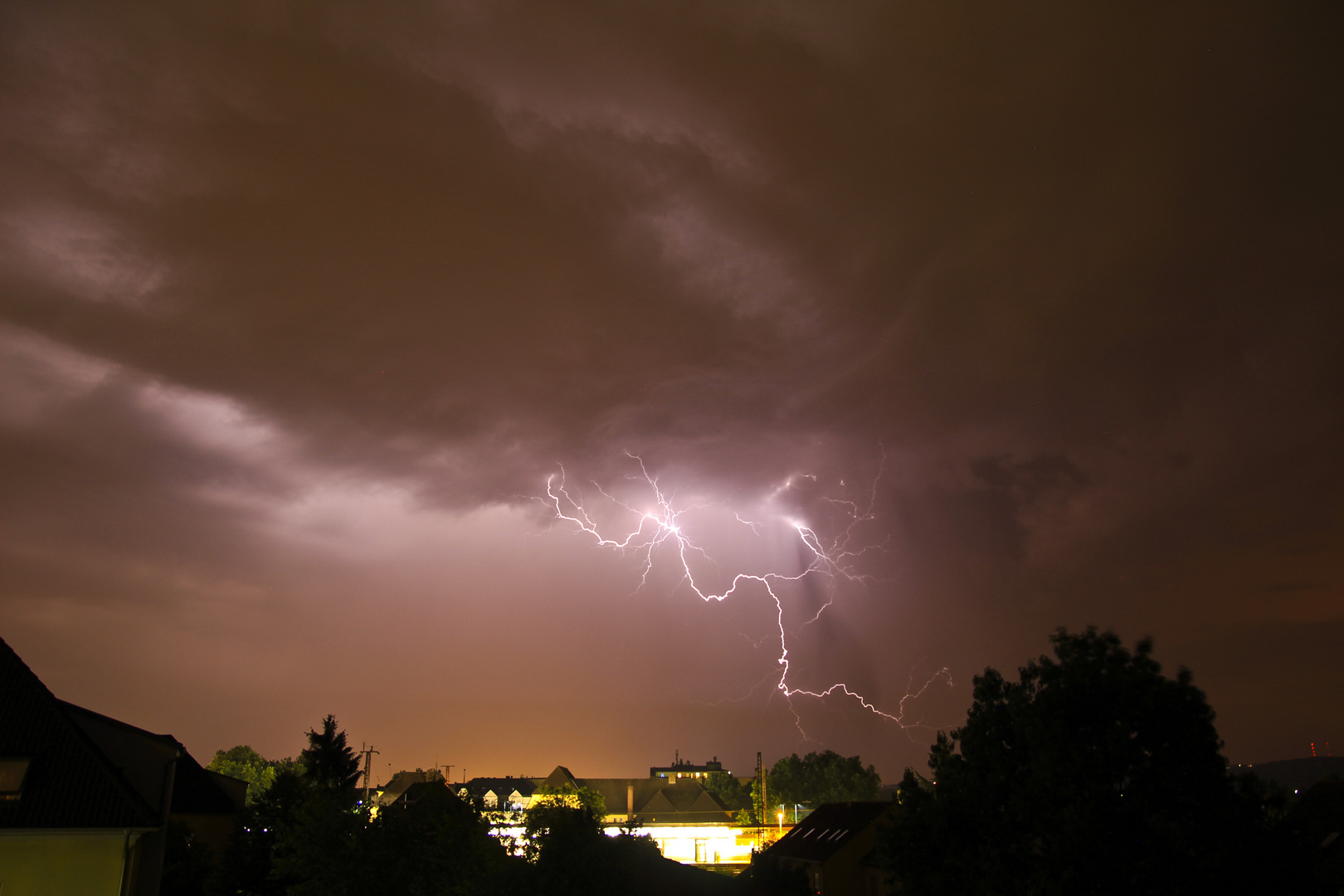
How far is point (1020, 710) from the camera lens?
14.4 m

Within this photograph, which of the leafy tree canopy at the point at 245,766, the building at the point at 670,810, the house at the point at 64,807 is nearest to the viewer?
the house at the point at 64,807

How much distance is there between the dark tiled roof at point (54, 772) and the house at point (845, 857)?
2521 centimetres

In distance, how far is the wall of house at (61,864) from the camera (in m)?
15.0

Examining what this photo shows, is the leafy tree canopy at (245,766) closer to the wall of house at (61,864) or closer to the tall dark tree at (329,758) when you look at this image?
the tall dark tree at (329,758)

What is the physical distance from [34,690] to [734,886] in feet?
53.0

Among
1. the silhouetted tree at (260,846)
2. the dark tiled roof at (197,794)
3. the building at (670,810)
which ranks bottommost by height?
the building at (670,810)

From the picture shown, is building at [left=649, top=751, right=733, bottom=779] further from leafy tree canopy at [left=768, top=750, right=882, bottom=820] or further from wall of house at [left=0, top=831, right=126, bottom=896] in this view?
wall of house at [left=0, top=831, right=126, bottom=896]

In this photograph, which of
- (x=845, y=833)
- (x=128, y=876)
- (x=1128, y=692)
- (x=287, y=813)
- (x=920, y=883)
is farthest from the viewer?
(x=845, y=833)

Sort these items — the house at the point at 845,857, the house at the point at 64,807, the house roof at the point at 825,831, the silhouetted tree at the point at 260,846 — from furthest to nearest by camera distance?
the house roof at the point at 825,831 → the house at the point at 845,857 → the silhouetted tree at the point at 260,846 → the house at the point at 64,807

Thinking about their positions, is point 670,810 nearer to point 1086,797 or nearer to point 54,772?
point 54,772

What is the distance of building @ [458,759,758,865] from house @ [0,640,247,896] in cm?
3173

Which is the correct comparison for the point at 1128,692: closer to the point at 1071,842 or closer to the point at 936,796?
the point at 1071,842

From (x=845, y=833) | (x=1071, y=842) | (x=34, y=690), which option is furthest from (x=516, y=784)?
(x=1071, y=842)

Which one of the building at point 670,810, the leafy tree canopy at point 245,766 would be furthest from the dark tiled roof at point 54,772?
the leafy tree canopy at point 245,766
